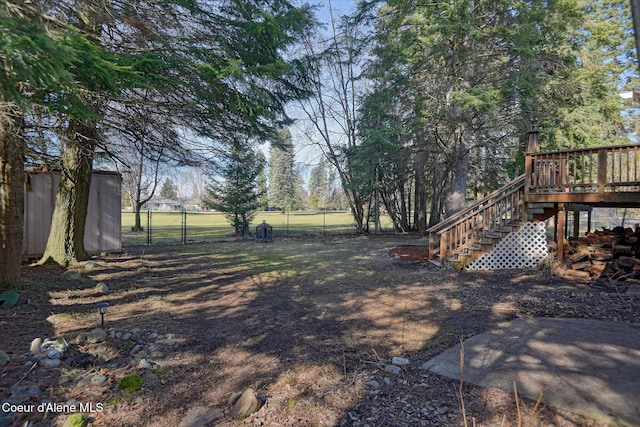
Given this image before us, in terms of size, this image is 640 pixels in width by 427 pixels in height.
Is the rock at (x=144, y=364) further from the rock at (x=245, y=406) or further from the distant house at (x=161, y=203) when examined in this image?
the distant house at (x=161, y=203)

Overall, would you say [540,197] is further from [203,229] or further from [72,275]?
[203,229]

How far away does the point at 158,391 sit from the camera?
285cm

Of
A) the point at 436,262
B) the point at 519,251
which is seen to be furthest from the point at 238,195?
the point at 519,251

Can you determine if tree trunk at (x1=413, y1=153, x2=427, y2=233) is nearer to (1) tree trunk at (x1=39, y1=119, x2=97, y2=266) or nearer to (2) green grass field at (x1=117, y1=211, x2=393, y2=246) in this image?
(2) green grass field at (x1=117, y1=211, x2=393, y2=246)

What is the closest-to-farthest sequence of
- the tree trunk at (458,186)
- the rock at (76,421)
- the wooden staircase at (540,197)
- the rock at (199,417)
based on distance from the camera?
the rock at (76,421) → the rock at (199,417) → the wooden staircase at (540,197) → the tree trunk at (458,186)

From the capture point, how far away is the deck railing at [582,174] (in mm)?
6383


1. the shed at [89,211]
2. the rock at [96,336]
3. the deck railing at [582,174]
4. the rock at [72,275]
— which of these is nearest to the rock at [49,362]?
the rock at [96,336]

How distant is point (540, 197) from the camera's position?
742 centimetres

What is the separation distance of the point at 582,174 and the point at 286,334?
6481mm

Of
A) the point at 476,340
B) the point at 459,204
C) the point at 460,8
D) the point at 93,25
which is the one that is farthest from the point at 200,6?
the point at 459,204

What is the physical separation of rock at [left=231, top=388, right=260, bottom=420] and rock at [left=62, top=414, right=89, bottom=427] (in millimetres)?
982

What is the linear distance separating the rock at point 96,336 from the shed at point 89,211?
6.05 m

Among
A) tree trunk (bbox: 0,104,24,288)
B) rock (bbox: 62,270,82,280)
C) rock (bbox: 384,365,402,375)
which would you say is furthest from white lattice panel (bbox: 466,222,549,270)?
tree trunk (bbox: 0,104,24,288)

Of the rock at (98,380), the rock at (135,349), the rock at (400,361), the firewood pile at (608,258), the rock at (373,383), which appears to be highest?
the firewood pile at (608,258)
